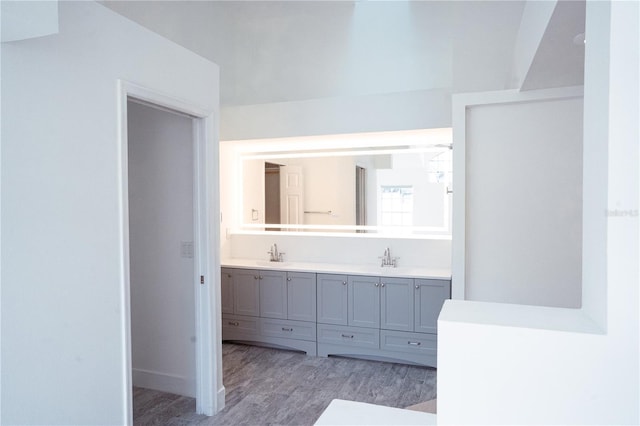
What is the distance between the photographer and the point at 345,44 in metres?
4.23

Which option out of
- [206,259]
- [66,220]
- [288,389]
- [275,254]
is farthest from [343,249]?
[66,220]

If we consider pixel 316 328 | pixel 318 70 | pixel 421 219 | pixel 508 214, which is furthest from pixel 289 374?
pixel 318 70

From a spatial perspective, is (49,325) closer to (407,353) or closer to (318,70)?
(407,353)

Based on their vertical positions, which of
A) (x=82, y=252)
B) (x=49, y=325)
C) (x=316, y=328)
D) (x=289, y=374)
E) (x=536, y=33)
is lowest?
(x=289, y=374)

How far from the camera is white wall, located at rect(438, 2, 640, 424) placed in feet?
2.89

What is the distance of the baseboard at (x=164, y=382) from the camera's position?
10.3ft

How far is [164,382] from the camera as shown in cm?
321

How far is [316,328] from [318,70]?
249cm

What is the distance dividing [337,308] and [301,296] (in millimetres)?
358

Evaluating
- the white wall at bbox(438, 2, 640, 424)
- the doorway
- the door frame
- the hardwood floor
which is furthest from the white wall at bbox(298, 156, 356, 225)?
the white wall at bbox(438, 2, 640, 424)

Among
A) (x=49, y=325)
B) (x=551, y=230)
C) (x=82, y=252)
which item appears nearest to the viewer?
(x=49, y=325)

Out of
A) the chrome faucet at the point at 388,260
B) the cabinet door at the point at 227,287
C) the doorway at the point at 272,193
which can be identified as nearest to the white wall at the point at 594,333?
the chrome faucet at the point at 388,260

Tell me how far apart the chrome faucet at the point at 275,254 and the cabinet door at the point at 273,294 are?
0.42 meters

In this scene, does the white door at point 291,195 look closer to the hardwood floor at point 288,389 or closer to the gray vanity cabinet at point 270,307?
the gray vanity cabinet at point 270,307
